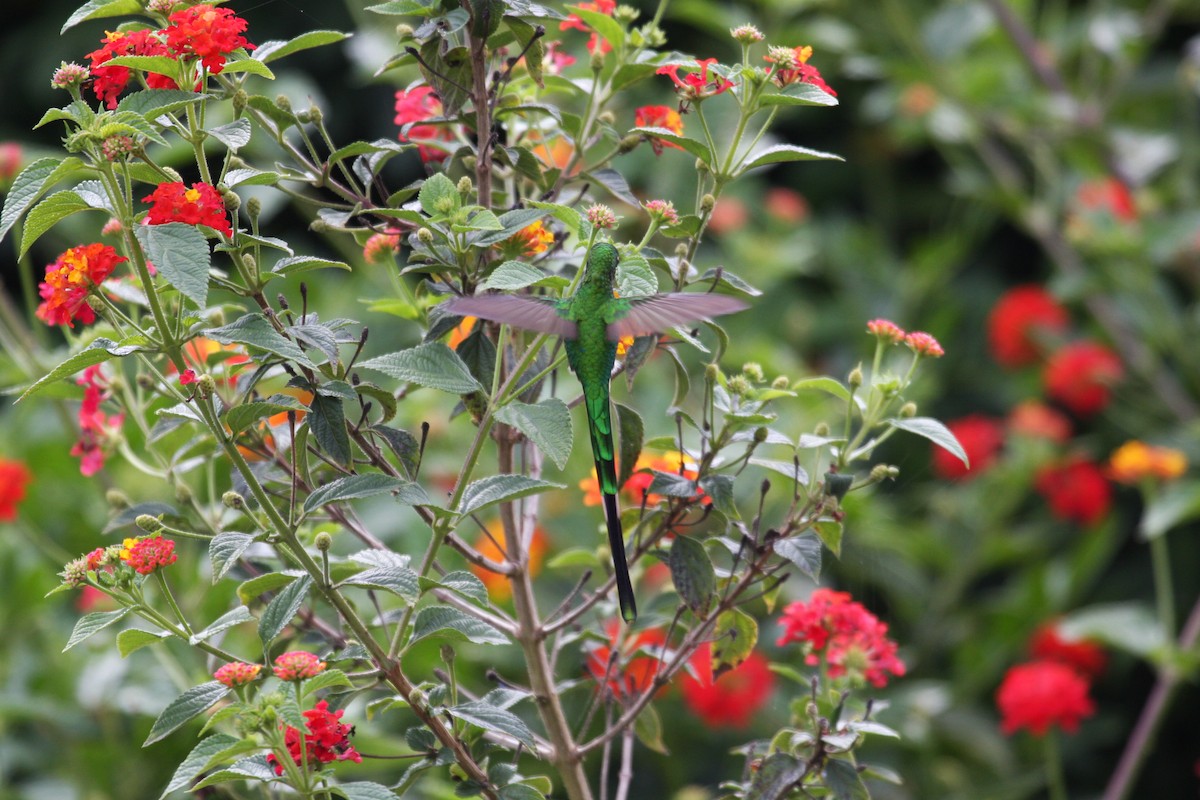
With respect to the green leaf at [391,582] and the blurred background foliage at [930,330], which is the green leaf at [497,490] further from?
the blurred background foliage at [930,330]

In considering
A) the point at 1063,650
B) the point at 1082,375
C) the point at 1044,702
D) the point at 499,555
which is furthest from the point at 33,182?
the point at 1082,375

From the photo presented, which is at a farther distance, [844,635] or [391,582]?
[844,635]

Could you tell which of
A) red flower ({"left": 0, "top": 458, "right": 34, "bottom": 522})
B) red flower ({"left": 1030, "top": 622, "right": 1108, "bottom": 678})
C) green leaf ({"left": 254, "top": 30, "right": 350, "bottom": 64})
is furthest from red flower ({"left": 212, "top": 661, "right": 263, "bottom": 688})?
red flower ({"left": 1030, "top": 622, "right": 1108, "bottom": 678})

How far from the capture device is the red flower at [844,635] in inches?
44.2

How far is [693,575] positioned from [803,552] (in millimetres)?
92

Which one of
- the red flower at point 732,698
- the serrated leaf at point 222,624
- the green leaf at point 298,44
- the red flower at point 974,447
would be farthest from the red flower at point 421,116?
the red flower at point 974,447

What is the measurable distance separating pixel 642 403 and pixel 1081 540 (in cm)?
109

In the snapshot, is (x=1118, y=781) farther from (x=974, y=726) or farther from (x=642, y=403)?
(x=642, y=403)

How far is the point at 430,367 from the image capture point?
0.91 metres

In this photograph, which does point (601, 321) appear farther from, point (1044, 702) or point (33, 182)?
point (1044, 702)

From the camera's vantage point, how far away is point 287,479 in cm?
105

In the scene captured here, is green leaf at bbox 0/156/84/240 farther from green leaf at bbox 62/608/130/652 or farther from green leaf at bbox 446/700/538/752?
green leaf at bbox 446/700/538/752

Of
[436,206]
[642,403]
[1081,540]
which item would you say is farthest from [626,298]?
[1081,540]

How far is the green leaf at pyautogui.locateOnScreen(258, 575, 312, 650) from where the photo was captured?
87cm
